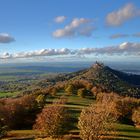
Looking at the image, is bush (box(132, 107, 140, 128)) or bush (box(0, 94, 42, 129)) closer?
bush (box(0, 94, 42, 129))

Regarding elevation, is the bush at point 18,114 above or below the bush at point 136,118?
above

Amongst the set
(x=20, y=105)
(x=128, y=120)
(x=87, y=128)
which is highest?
(x=87, y=128)

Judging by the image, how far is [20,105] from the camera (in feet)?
379

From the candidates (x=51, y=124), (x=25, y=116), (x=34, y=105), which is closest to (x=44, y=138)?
(x=51, y=124)

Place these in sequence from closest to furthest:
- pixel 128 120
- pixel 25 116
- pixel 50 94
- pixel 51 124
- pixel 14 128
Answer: pixel 51 124 < pixel 14 128 < pixel 25 116 < pixel 128 120 < pixel 50 94

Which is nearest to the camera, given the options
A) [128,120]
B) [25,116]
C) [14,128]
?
[14,128]

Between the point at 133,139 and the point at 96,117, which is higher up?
the point at 96,117

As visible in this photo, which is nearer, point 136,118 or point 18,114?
point 18,114

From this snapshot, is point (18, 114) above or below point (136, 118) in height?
above

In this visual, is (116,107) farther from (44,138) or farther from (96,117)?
(96,117)

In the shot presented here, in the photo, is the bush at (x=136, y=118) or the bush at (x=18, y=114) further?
the bush at (x=136, y=118)

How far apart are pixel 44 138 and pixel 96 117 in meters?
21.0

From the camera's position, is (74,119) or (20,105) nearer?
(74,119)

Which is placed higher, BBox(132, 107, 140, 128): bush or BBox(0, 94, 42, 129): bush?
BBox(0, 94, 42, 129): bush
